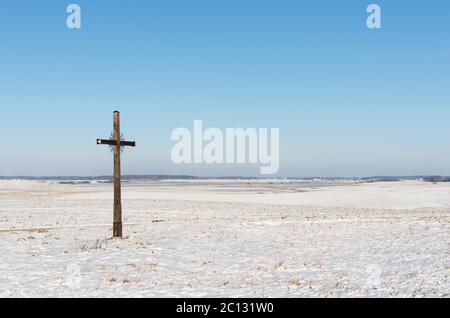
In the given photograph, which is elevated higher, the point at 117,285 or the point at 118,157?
the point at 118,157

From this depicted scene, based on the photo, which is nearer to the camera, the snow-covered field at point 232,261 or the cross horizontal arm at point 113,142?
the snow-covered field at point 232,261

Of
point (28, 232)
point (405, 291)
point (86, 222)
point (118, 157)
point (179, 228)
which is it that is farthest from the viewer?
point (86, 222)

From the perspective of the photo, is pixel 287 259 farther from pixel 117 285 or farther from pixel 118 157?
pixel 118 157

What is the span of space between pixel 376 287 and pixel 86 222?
71.5ft

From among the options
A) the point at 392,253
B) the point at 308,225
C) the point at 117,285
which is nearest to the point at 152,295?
the point at 117,285

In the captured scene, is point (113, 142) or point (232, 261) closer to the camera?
point (232, 261)

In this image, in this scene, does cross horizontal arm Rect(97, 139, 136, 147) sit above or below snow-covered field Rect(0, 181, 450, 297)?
above

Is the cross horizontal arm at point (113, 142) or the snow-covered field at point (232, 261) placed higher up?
the cross horizontal arm at point (113, 142)

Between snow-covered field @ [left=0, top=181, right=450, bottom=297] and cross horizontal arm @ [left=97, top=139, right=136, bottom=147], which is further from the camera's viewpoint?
cross horizontal arm @ [left=97, top=139, right=136, bottom=147]

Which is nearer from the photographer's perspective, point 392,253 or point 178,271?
point 178,271

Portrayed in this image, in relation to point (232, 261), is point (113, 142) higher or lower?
higher
